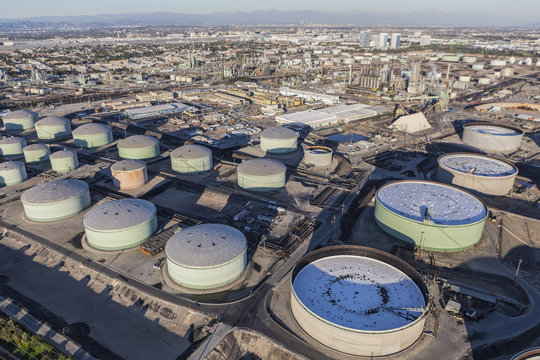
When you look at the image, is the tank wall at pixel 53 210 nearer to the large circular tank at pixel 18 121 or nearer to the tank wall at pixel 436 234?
the tank wall at pixel 436 234

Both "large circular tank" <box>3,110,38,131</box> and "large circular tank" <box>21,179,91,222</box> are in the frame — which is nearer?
"large circular tank" <box>21,179,91,222</box>

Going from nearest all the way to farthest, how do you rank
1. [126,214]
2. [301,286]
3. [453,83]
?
1. [301,286]
2. [126,214]
3. [453,83]

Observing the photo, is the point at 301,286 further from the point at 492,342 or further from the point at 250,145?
the point at 250,145

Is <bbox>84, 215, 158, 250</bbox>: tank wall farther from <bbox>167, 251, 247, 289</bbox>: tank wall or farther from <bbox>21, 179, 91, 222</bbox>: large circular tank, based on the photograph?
<bbox>21, 179, 91, 222</bbox>: large circular tank

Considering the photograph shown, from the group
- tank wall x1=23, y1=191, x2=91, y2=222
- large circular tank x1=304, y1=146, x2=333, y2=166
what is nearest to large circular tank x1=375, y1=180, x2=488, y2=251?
large circular tank x1=304, y1=146, x2=333, y2=166

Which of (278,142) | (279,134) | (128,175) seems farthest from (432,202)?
(128,175)

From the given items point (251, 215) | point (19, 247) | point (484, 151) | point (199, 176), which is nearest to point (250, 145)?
point (199, 176)
